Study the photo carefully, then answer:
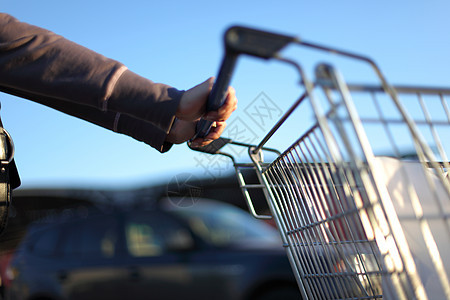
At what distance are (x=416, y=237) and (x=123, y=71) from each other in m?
0.91

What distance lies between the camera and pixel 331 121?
0.91m

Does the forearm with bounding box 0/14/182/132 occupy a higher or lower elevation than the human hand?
higher

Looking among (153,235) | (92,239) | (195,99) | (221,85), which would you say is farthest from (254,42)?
(92,239)

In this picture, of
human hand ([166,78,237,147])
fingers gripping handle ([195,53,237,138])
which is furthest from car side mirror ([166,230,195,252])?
human hand ([166,78,237,147])

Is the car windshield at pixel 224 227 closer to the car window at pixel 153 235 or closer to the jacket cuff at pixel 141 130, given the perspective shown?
the car window at pixel 153 235

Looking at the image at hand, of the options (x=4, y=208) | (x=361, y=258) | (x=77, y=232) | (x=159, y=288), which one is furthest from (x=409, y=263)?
(x=77, y=232)

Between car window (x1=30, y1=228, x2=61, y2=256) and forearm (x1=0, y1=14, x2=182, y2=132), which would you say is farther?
car window (x1=30, y1=228, x2=61, y2=256)

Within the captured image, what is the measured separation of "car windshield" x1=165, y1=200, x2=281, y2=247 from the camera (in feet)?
15.8

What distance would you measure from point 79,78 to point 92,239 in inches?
178

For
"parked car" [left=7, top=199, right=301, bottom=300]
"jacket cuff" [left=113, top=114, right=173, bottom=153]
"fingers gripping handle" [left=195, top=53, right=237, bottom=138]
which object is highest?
"jacket cuff" [left=113, top=114, right=173, bottom=153]

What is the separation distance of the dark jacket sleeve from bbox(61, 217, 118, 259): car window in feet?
13.8

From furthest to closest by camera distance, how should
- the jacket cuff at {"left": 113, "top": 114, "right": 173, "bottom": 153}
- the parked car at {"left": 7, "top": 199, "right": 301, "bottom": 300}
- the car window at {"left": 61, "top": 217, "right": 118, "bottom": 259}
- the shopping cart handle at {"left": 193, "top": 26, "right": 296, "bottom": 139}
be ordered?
the car window at {"left": 61, "top": 217, "right": 118, "bottom": 259}
the parked car at {"left": 7, "top": 199, "right": 301, "bottom": 300}
the jacket cuff at {"left": 113, "top": 114, "right": 173, "bottom": 153}
the shopping cart handle at {"left": 193, "top": 26, "right": 296, "bottom": 139}

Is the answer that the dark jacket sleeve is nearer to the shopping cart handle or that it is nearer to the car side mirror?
the shopping cart handle

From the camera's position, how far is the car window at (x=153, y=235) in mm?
4879
